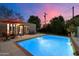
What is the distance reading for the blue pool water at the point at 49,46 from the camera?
409cm

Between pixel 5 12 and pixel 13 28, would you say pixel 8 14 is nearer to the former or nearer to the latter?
pixel 5 12

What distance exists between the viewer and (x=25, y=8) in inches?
162

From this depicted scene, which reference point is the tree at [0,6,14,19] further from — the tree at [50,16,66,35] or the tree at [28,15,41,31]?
the tree at [50,16,66,35]

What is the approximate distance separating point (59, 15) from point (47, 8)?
125 millimetres

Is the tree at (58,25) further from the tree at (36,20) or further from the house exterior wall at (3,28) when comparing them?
the house exterior wall at (3,28)

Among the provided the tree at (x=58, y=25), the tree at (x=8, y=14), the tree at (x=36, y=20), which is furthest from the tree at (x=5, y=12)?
the tree at (x=58, y=25)

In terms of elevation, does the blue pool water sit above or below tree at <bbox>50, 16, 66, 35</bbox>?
below

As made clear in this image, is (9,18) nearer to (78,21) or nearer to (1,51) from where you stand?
(1,51)

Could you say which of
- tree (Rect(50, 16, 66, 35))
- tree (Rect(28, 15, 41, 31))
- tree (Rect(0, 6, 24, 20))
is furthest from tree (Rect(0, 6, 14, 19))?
tree (Rect(50, 16, 66, 35))

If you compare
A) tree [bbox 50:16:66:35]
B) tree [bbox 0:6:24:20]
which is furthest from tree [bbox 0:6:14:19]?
tree [bbox 50:16:66:35]

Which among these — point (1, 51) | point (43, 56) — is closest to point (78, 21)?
point (43, 56)

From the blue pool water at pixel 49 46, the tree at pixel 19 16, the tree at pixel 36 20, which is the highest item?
the tree at pixel 19 16

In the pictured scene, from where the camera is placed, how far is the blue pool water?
4090 mm

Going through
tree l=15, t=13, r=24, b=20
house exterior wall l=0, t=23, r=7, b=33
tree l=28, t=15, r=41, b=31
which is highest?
tree l=15, t=13, r=24, b=20
